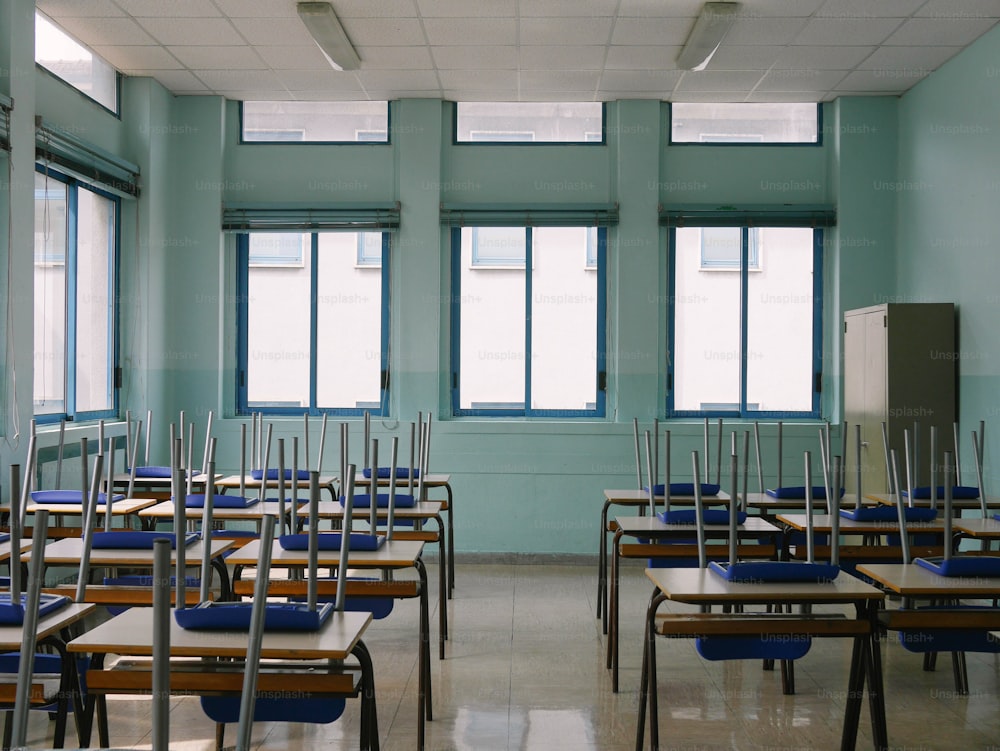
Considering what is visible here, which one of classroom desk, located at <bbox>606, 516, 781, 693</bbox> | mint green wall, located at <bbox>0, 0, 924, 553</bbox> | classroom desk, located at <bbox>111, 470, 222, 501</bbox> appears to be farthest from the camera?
mint green wall, located at <bbox>0, 0, 924, 553</bbox>

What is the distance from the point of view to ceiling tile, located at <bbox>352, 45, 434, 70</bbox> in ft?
20.6

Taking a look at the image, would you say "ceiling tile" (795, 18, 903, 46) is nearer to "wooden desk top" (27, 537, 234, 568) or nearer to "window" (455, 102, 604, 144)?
"window" (455, 102, 604, 144)

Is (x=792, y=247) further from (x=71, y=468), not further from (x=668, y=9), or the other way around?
(x=71, y=468)

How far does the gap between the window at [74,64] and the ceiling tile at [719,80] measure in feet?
12.8

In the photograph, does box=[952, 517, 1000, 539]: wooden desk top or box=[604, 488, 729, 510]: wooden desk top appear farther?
box=[604, 488, 729, 510]: wooden desk top

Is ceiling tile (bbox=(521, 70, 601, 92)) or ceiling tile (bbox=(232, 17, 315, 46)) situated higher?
ceiling tile (bbox=(232, 17, 315, 46))

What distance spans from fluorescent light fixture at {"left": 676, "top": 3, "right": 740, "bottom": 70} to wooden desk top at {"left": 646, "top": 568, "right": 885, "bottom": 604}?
3.58 meters

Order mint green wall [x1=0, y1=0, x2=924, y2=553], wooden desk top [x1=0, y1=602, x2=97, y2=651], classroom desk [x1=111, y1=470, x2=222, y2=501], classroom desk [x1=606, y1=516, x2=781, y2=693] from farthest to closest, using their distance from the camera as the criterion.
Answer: mint green wall [x1=0, y1=0, x2=924, y2=553], classroom desk [x1=111, y1=470, x2=222, y2=501], classroom desk [x1=606, y1=516, x2=781, y2=693], wooden desk top [x1=0, y1=602, x2=97, y2=651]

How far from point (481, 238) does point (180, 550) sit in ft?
17.3

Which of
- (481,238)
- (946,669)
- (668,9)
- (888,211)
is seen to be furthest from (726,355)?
(946,669)

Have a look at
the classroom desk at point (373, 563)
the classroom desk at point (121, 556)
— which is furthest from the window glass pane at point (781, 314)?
the classroom desk at point (121, 556)

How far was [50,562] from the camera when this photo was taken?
3.10 m

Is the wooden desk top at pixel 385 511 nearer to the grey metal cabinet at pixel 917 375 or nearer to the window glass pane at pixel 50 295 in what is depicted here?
the window glass pane at pixel 50 295

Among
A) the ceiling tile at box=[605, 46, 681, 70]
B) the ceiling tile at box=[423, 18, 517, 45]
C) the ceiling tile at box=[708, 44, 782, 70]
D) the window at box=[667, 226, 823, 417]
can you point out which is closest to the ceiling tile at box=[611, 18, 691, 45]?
the ceiling tile at box=[605, 46, 681, 70]
